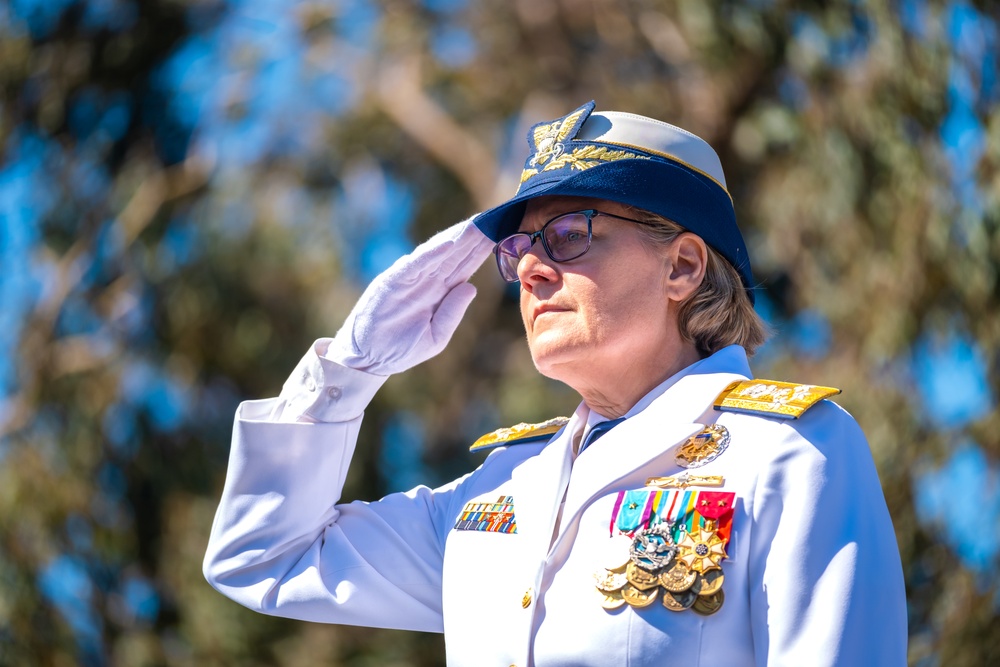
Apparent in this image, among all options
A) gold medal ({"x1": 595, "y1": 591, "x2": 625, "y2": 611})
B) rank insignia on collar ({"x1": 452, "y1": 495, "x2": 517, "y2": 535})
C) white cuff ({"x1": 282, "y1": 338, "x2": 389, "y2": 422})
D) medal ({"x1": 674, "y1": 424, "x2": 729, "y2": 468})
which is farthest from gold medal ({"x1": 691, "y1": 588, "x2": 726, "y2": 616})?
white cuff ({"x1": 282, "y1": 338, "x2": 389, "y2": 422})

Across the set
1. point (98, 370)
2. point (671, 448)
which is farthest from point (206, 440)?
point (671, 448)

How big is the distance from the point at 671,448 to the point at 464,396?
626cm

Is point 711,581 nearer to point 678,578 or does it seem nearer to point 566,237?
point 678,578

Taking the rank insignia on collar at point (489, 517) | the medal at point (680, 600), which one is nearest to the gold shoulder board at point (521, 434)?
the rank insignia on collar at point (489, 517)

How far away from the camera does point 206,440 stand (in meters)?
7.73

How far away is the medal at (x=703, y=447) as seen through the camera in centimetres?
190

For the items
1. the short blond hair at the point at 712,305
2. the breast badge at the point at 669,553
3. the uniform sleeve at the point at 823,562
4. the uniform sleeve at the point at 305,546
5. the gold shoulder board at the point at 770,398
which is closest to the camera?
the uniform sleeve at the point at 823,562

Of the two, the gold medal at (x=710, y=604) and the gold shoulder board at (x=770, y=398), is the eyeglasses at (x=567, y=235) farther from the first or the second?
the gold medal at (x=710, y=604)

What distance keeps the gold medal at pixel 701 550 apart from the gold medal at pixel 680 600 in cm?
4

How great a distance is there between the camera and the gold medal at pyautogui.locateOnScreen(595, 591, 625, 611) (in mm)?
1771

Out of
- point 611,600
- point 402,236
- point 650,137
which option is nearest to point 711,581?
point 611,600

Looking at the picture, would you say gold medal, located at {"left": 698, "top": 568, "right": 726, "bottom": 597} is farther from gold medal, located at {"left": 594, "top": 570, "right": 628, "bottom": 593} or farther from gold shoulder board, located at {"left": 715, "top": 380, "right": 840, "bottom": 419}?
gold shoulder board, located at {"left": 715, "top": 380, "right": 840, "bottom": 419}

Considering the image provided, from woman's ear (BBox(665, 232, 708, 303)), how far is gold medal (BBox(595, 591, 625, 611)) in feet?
1.86

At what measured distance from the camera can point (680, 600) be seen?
5.71 feet
